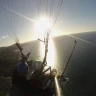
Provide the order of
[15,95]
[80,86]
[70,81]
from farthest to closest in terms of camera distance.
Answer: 1. [70,81]
2. [80,86]
3. [15,95]

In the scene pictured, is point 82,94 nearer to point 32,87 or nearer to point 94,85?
point 94,85

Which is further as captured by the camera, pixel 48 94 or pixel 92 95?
pixel 92 95

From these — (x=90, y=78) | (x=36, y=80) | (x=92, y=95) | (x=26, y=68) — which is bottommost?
(x=92, y=95)

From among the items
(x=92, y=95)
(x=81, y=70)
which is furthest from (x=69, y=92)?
(x=81, y=70)

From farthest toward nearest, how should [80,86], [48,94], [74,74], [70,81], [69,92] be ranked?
[74,74] < [70,81] < [80,86] < [69,92] < [48,94]

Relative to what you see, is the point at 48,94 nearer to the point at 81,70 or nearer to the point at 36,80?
the point at 36,80

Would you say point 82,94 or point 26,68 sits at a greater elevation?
point 26,68

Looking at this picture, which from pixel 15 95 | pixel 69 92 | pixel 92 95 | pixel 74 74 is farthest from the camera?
pixel 74 74

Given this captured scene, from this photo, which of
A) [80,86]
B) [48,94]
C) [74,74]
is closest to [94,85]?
[80,86]

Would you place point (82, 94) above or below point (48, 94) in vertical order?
below
